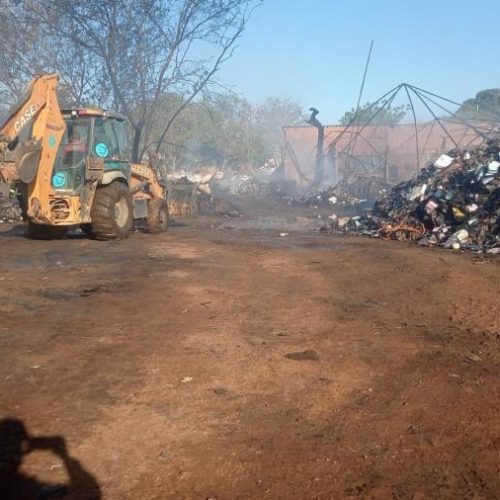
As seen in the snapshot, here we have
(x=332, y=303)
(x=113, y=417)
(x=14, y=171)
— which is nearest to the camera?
(x=113, y=417)

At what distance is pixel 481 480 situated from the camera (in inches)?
99.7

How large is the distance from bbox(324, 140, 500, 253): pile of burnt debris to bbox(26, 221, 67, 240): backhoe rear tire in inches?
263

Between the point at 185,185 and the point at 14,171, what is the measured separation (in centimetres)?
992

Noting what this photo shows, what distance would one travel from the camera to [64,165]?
380 inches

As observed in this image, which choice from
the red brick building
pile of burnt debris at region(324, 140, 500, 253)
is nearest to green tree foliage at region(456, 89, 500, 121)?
the red brick building

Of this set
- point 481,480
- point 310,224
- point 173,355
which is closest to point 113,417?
point 173,355

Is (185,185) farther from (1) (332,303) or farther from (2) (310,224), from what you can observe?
(1) (332,303)

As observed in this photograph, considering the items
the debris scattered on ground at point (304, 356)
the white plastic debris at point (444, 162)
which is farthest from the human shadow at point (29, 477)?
the white plastic debris at point (444, 162)

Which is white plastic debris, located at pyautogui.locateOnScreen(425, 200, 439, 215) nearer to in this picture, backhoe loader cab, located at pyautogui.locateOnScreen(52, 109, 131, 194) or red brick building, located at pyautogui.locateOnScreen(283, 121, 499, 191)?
backhoe loader cab, located at pyautogui.locateOnScreen(52, 109, 131, 194)

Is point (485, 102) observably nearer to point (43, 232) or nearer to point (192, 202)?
point (192, 202)

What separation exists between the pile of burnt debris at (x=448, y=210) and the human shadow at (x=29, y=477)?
26.9ft

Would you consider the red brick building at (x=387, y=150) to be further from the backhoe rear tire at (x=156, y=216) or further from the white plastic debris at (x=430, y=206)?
the backhoe rear tire at (x=156, y=216)

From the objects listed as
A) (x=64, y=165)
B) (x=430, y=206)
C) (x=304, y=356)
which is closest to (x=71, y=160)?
(x=64, y=165)

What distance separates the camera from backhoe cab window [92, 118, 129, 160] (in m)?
9.98
